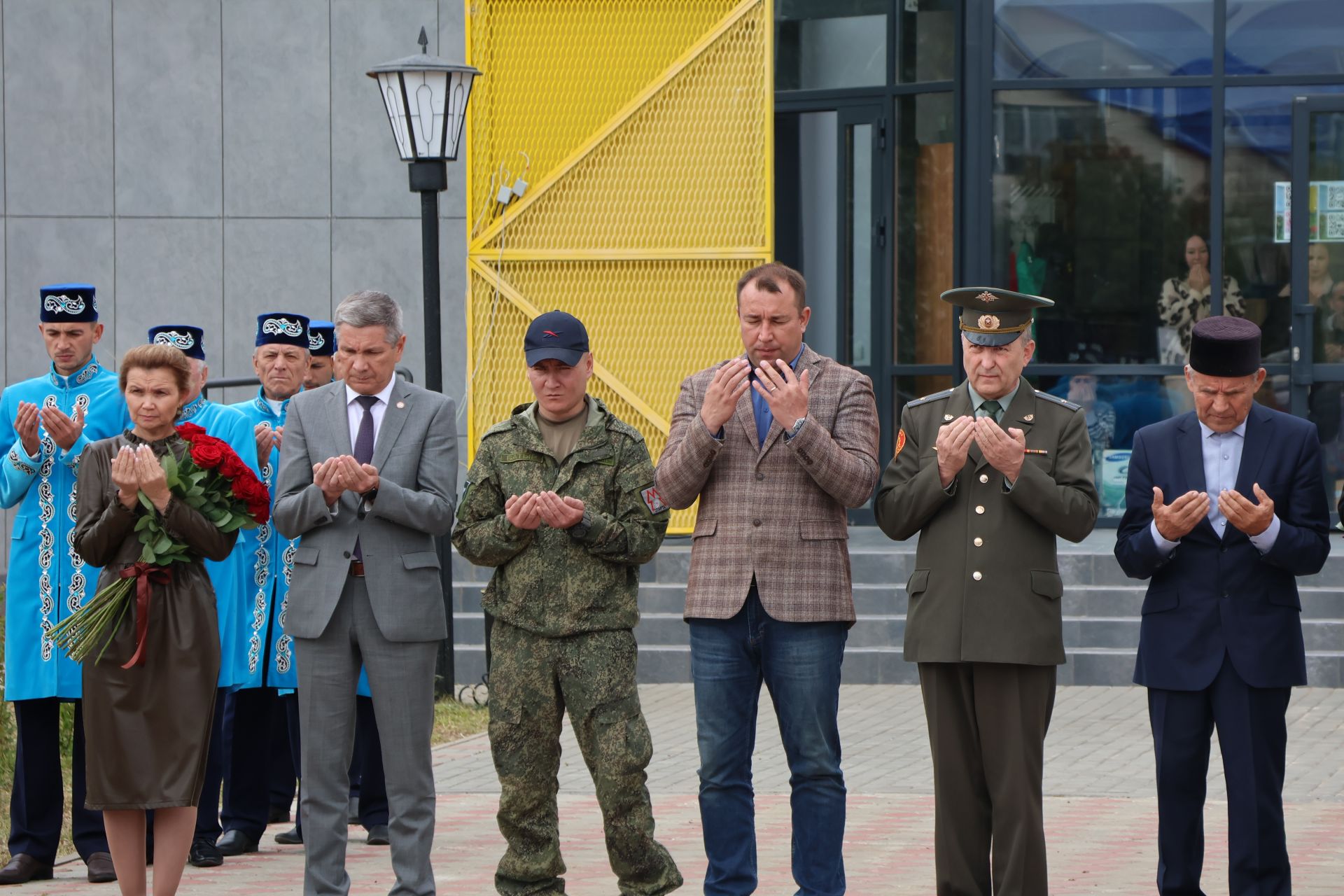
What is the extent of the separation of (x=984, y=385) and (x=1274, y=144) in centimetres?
876

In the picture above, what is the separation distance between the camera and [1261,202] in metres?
14.0

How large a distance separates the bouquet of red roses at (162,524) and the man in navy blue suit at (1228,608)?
10.0ft

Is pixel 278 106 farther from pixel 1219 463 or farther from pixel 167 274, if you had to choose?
pixel 1219 463

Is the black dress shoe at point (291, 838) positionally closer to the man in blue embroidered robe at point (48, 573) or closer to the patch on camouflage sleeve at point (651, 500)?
the man in blue embroidered robe at point (48, 573)

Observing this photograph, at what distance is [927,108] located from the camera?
1511 centimetres

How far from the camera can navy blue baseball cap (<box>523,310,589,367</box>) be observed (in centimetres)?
642

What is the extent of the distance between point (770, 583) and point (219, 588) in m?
2.54

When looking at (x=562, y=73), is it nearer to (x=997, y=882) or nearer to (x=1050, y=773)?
(x=1050, y=773)

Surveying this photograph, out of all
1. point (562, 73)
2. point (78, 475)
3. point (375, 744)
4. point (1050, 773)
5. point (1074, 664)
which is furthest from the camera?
point (562, 73)

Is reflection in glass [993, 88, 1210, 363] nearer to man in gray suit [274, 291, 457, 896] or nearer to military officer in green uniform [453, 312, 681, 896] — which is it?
military officer in green uniform [453, 312, 681, 896]

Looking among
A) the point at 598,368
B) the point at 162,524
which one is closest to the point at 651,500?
the point at 162,524

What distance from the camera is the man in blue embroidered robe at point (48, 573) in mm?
7234

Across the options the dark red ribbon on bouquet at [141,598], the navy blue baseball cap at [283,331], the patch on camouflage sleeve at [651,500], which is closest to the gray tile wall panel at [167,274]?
the navy blue baseball cap at [283,331]

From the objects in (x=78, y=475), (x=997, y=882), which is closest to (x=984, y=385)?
(x=997, y=882)
